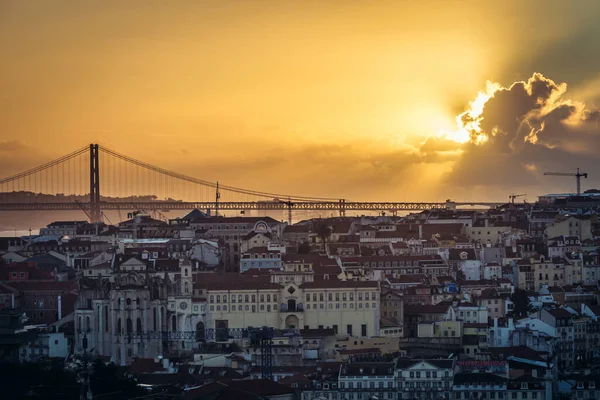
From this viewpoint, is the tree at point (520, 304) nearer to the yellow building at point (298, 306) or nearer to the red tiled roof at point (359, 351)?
the yellow building at point (298, 306)

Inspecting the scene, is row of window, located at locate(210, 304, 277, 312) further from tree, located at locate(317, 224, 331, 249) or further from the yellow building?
tree, located at locate(317, 224, 331, 249)

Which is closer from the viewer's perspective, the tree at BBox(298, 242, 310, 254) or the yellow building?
the yellow building

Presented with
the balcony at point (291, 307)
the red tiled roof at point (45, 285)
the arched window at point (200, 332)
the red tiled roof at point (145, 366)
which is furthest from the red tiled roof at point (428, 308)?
the red tiled roof at point (45, 285)

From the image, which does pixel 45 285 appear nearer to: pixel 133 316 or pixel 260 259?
pixel 133 316

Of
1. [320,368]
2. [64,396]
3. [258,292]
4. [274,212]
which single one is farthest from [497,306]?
[274,212]

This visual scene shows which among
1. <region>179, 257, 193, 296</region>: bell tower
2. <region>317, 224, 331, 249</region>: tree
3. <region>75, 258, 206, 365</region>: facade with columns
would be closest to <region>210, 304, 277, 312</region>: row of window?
<region>75, 258, 206, 365</region>: facade with columns

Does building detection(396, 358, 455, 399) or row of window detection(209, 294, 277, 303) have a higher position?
row of window detection(209, 294, 277, 303)

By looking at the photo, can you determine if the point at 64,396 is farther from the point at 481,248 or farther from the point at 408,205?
the point at 408,205
